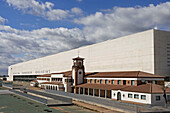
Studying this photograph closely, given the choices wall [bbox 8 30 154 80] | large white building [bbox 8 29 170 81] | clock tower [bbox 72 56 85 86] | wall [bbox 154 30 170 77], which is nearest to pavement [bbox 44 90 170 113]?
clock tower [bbox 72 56 85 86]

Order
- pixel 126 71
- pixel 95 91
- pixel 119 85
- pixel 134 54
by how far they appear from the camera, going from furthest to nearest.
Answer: pixel 134 54, pixel 126 71, pixel 95 91, pixel 119 85

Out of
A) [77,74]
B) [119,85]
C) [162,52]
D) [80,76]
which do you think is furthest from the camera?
[80,76]

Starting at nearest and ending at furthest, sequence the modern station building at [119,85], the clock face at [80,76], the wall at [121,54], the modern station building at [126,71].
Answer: the modern station building at [119,85] < the modern station building at [126,71] < the wall at [121,54] < the clock face at [80,76]

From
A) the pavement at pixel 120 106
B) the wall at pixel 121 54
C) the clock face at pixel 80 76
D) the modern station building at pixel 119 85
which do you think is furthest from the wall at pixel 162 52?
the pavement at pixel 120 106

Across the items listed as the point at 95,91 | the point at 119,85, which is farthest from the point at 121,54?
the point at 119,85

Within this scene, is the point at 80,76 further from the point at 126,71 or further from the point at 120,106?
the point at 120,106

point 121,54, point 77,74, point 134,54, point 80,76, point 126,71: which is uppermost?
point 121,54

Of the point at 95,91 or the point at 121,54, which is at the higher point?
the point at 121,54

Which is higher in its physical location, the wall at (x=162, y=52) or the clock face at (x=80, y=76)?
the wall at (x=162, y=52)

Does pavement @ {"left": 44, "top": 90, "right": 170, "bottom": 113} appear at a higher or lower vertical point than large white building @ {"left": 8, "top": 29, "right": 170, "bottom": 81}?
lower

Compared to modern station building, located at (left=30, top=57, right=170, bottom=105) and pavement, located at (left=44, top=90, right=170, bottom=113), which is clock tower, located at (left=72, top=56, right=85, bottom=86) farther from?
pavement, located at (left=44, top=90, right=170, bottom=113)

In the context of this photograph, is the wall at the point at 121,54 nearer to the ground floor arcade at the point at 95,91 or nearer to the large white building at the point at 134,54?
the large white building at the point at 134,54

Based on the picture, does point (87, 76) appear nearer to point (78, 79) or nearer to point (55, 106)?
point (78, 79)

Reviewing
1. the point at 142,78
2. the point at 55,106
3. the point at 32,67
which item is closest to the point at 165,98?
the point at 142,78
